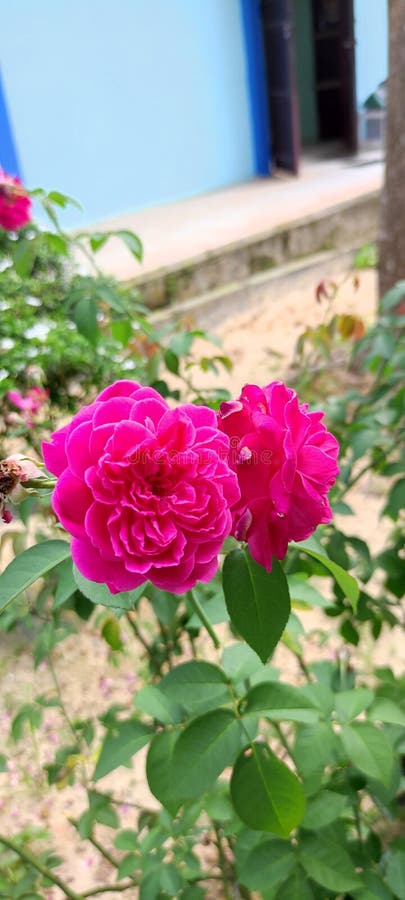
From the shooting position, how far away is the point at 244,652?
32.4 inches

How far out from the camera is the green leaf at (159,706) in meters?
0.78

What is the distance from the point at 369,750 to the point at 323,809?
95mm

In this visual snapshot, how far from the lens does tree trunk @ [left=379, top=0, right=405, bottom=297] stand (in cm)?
283

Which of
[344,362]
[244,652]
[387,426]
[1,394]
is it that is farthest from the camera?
[344,362]

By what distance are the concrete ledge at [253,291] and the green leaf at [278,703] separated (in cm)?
359

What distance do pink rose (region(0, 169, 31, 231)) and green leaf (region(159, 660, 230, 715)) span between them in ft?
3.27

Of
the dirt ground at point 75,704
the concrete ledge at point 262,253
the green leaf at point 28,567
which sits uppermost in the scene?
the green leaf at point 28,567

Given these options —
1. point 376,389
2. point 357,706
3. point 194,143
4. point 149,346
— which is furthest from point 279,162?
point 357,706

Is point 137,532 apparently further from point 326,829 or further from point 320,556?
point 326,829

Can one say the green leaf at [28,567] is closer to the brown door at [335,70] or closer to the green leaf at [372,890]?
the green leaf at [372,890]

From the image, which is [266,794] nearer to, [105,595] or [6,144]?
[105,595]

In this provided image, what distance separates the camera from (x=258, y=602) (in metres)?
0.54

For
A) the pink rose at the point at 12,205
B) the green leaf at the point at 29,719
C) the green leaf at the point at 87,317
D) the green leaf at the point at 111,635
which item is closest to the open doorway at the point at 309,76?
the pink rose at the point at 12,205

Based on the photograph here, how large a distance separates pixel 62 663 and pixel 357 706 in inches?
56.1
